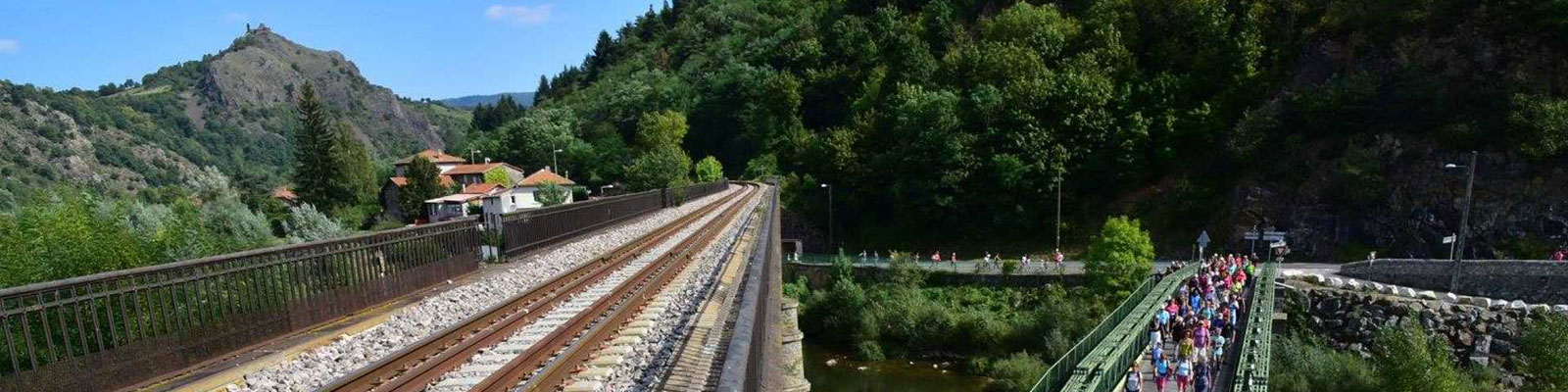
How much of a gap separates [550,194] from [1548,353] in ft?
139

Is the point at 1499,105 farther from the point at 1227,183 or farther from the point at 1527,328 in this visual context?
the point at 1527,328

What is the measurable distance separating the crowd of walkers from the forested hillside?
17567 mm

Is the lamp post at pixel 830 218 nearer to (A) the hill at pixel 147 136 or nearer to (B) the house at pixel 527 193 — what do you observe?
(B) the house at pixel 527 193

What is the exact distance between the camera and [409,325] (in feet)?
30.2

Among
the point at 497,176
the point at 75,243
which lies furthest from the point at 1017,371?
the point at 497,176

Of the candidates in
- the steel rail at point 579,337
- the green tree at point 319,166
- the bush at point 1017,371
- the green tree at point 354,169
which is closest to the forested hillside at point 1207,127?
the bush at point 1017,371

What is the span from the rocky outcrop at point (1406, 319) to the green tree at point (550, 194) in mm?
35799

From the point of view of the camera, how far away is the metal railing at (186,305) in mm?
6199

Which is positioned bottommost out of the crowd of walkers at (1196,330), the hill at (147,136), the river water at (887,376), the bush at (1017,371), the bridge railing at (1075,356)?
the river water at (887,376)

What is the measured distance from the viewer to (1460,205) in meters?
31.2

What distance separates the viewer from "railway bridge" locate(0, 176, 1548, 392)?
6379 millimetres

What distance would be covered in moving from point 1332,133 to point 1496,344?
635 inches

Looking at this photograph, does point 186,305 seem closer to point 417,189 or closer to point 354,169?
point 417,189

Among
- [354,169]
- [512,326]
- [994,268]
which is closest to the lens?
[512,326]
